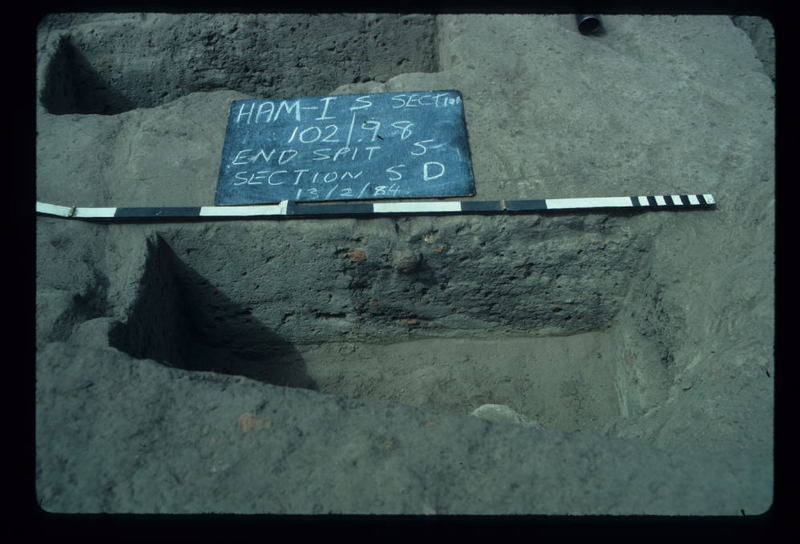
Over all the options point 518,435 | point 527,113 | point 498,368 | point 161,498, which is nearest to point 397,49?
point 527,113

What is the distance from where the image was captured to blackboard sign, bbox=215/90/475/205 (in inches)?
126

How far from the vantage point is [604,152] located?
3354 millimetres

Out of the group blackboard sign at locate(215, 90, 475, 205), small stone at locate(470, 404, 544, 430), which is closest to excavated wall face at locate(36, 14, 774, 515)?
blackboard sign at locate(215, 90, 475, 205)

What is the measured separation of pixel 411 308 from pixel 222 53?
8.49 ft

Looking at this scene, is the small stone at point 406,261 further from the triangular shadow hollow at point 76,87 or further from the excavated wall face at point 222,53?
the triangular shadow hollow at point 76,87

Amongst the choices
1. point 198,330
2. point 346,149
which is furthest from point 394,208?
point 198,330

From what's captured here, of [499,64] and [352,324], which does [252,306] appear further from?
[499,64]

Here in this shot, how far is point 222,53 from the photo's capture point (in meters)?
4.48

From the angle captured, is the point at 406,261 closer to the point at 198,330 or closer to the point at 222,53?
the point at 198,330

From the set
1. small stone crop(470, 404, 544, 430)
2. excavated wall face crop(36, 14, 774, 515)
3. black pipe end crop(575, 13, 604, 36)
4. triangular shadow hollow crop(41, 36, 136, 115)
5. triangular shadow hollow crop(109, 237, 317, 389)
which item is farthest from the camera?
triangular shadow hollow crop(41, 36, 136, 115)

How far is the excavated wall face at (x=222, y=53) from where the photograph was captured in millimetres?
4375

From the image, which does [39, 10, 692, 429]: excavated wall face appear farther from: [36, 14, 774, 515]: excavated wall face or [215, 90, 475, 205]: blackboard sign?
[215, 90, 475, 205]: blackboard sign

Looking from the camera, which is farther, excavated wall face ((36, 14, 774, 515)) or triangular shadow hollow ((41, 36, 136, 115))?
triangular shadow hollow ((41, 36, 136, 115))

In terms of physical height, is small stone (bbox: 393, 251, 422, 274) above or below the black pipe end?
below
